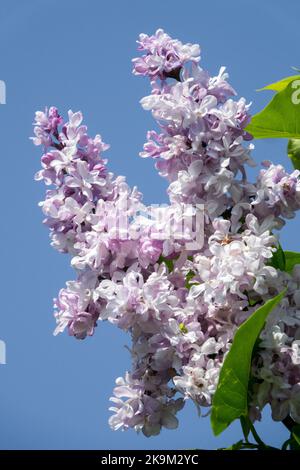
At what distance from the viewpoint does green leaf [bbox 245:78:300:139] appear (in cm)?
149

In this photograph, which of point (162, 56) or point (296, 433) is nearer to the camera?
point (296, 433)

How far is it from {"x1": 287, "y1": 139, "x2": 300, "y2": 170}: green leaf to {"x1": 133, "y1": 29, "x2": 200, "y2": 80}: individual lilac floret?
275 mm

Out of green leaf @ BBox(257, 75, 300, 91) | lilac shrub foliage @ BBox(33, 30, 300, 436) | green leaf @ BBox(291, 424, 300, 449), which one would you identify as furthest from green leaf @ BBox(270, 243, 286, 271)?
green leaf @ BBox(257, 75, 300, 91)

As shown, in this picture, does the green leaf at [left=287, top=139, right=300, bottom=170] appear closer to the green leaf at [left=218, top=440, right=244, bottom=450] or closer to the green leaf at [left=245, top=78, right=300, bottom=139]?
the green leaf at [left=245, top=78, right=300, bottom=139]

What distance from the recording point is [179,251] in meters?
1.36

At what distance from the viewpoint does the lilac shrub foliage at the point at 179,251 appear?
1297 mm

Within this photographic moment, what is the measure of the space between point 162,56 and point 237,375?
54cm

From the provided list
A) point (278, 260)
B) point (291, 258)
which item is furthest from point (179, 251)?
point (291, 258)

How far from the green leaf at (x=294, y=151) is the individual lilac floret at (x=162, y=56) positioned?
275 mm

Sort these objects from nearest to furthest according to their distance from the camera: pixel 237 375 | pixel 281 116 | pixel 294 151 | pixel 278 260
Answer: pixel 237 375 < pixel 278 260 < pixel 281 116 < pixel 294 151

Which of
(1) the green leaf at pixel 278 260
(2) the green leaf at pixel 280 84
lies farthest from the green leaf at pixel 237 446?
(2) the green leaf at pixel 280 84

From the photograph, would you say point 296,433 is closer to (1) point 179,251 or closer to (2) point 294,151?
(1) point 179,251
